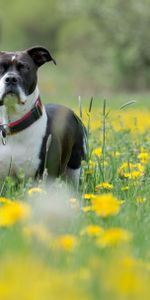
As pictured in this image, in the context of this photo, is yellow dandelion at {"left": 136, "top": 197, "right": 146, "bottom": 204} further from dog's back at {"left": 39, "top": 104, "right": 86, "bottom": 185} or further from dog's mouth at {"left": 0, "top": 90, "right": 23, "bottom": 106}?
dog's mouth at {"left": 0, "top": 90, "right": 23, "bottom": 106}

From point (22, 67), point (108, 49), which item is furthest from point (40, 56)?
point (108, 49)

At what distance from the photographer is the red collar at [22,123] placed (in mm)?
5028

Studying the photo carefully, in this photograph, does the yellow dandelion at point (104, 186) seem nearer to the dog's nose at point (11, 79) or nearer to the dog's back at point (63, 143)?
the dog's back at point (63, 143)

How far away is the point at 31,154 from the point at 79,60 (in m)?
25.6

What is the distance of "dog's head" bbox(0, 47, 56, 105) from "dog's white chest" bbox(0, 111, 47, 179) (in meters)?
0.23

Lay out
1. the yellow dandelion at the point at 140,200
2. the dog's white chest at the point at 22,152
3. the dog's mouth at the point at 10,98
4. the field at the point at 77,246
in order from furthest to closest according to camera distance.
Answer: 1. the dog's white chest at the point at 22,152
2. the dog's mouth at the point at 10,98
3. the yellow dandelion at the point at 140,200
4. the field at the point at 77,246

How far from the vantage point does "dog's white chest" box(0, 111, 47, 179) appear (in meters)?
5.01

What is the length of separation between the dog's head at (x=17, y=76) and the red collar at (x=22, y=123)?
0.38 feet

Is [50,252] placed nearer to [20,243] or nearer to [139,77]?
[20,243]

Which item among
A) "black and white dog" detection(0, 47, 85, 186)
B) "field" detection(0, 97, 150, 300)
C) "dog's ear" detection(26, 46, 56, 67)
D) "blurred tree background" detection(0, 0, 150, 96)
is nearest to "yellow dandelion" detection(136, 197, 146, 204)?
"field" detection(0, 97, 150, 300)

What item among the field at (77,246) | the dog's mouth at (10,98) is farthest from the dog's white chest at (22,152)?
the field at (77,246)

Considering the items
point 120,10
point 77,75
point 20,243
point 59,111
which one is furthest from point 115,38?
point 20,243

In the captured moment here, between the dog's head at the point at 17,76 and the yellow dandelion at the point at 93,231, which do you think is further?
the dog's head at the point at 17,76

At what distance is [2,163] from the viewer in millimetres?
5031
